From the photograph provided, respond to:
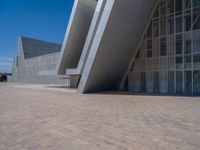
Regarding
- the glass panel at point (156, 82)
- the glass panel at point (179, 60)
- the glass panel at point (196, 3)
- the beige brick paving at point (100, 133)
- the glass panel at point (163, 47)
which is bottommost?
the beige brick paving at point (100, 133)

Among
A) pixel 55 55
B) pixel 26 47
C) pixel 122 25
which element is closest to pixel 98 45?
pixel 122 25

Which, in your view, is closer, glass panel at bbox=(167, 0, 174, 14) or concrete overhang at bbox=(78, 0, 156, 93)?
concrete overhang at bbox=(78, 0, 156, 93)

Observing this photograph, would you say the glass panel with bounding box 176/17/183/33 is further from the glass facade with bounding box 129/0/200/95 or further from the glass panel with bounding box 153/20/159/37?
the glass panel with bounding box 153/20/159/37

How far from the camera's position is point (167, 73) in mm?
15812

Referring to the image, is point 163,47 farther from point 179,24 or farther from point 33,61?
point 33,61

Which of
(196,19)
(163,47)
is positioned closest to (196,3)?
(196,19)

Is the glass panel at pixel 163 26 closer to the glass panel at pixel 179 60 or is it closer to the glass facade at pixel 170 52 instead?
the glass facade at pixel 170 52

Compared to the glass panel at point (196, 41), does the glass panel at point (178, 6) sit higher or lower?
higher

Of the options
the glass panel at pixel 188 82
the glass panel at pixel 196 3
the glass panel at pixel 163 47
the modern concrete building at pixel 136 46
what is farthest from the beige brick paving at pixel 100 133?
the glass panel at pixel 196 3

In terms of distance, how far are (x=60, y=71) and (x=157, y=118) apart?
14.4 m

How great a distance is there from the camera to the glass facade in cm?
1445

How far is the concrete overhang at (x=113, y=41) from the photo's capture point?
12938 mm

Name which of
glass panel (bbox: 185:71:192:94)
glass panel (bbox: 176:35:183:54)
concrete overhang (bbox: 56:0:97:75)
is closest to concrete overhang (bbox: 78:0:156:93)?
glass panel (bbox: 176:35:183:54)

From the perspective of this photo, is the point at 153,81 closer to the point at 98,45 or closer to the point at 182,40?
the point at 182,40
